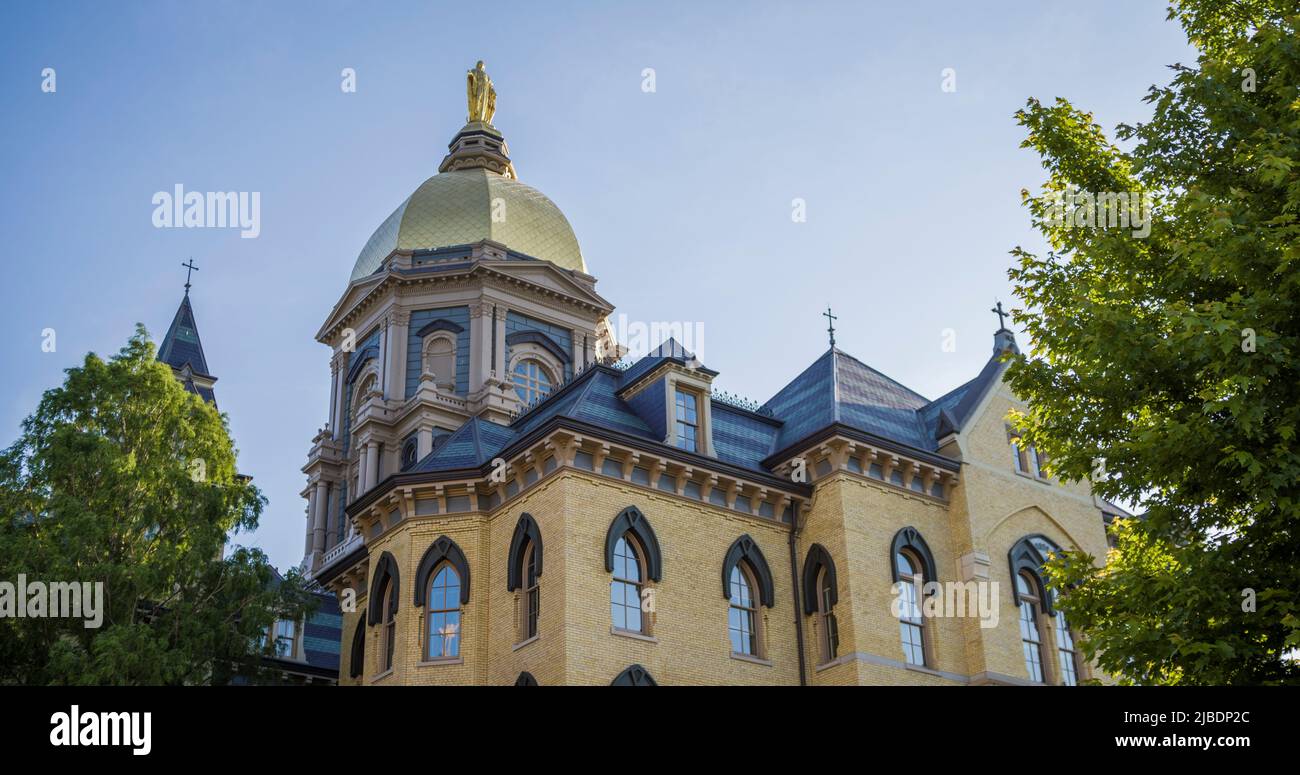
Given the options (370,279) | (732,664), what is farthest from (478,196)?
(732,664)

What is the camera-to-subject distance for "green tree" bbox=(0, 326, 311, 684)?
21.6 meters

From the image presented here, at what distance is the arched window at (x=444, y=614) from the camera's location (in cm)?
2455

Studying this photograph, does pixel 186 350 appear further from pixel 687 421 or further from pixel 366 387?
pixel 687 421

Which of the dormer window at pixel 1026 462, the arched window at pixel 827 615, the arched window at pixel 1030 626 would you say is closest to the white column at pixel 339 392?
the arched window at pixel 827 615

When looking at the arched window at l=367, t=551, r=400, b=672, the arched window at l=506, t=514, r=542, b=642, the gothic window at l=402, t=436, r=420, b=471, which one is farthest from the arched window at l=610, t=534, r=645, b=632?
the gothic window at l=402, t=436, r=420, b=471

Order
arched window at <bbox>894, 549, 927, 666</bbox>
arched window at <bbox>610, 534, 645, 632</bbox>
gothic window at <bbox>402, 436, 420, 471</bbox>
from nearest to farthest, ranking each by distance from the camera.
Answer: arched window at <bbox>610, 534, 645, 632</bbox>, arched window at <bbox>894, 549, 927, 666</bbox>, gothic window at <bbox>402, 436, 420, 471</bbox>

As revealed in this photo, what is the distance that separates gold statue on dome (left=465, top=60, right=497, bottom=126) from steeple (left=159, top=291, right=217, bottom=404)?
48.9 feet

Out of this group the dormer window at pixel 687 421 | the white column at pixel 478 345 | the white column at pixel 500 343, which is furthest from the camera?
the white column at pixel 500 343

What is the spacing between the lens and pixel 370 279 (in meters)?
47.6

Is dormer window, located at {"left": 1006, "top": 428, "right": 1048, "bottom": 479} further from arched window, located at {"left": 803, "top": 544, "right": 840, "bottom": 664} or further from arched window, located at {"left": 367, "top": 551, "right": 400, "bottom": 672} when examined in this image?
arched window, located at {"left": 367, "top": 551, "right": 400, "bottom": 672}

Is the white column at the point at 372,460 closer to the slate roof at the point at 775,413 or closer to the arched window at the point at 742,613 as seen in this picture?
the slate roof at the point at 775,413

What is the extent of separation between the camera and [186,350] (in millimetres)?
53156

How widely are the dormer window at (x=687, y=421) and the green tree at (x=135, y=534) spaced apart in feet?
27.6
